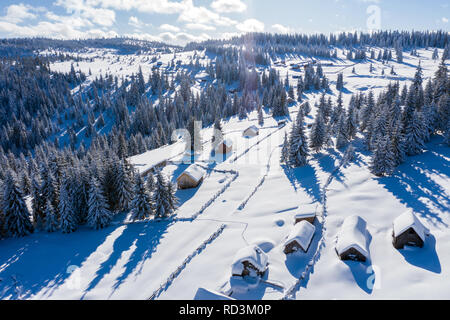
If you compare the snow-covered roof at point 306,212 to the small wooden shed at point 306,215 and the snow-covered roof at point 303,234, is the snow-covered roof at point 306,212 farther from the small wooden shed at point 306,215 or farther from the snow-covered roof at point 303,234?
the snow-covered roof at point 303,234

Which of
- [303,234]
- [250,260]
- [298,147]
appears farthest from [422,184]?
[250,260]

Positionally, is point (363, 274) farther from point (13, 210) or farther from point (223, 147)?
point (13, 210)

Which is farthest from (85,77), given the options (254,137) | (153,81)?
(254,137)

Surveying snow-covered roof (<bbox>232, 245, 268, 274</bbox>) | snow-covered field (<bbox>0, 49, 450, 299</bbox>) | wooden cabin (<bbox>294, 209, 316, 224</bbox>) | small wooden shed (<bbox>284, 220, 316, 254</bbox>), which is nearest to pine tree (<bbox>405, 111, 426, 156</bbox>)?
snow-covered field (<bbox>0, 49, 450, 299</bbox>)

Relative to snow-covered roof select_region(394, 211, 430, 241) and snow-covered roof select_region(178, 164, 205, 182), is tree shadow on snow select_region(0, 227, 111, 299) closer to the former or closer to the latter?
snow-covered roof select_region(178, 164, 205, 182)

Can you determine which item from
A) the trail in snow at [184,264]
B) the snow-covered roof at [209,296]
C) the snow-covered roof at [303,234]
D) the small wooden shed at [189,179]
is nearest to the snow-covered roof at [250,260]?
the snow-covered roof at [303,234]

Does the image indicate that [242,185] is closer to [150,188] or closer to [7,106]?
[150,188]
